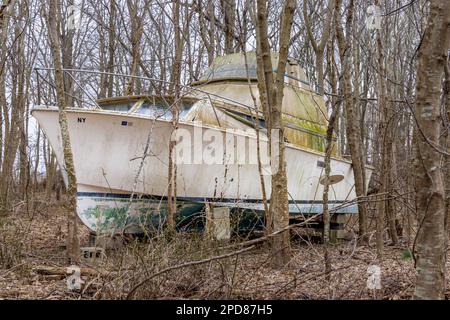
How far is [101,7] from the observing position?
55.3ft

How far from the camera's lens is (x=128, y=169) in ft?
26.0

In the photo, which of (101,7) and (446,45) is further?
(101,7)

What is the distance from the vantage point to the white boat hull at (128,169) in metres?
7.73

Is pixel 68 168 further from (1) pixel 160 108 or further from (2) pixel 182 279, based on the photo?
(1) pixel 160 108

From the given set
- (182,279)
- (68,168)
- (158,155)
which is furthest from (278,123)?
(68,168)

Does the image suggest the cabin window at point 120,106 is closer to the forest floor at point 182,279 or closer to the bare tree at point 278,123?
the bare tree at point 278,123

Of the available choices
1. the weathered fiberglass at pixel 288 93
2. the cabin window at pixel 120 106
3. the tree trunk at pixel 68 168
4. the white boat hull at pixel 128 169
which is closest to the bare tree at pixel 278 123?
the white boat hull at pixel 128 169

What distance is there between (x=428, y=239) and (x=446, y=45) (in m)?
1.39

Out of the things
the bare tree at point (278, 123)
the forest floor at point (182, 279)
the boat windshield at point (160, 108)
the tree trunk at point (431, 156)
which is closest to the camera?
the tree trunk at point (431, 156)

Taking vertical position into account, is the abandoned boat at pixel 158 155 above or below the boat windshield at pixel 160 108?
below

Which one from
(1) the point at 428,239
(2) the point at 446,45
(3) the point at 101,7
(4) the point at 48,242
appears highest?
(3) the point at 101,7
